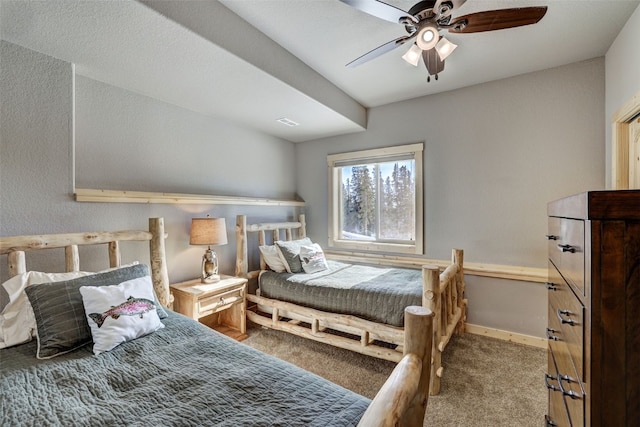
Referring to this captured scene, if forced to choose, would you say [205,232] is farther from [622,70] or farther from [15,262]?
[622,70]

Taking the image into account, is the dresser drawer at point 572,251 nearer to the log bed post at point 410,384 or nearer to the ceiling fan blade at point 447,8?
the log bed post at point 410,384

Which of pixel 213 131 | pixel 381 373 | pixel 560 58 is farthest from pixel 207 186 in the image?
pixel 560 58

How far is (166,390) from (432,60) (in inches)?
103

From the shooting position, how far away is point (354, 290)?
2.50 metres

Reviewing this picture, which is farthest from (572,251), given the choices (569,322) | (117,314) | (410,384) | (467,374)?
(117,314)

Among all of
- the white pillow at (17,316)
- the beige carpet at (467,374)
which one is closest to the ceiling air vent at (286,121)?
the beige carpet at (467,374)

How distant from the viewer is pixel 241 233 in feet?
10.5

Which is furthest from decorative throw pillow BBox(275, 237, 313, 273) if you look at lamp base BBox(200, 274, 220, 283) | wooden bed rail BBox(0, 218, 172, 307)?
wooden bed rail BBox(0, 218, 172, 307)

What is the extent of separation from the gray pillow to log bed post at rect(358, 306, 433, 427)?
1.59 meters

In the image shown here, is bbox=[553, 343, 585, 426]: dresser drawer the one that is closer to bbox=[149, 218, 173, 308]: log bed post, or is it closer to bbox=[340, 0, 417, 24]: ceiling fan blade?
bbox=[340, 0, 417, 24]: ceiling fan blade

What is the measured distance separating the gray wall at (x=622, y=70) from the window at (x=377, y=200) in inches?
65.7

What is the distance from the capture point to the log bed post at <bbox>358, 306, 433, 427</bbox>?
79cm

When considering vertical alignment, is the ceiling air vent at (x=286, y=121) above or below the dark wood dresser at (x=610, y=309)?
above

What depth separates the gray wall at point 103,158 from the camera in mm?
1814
